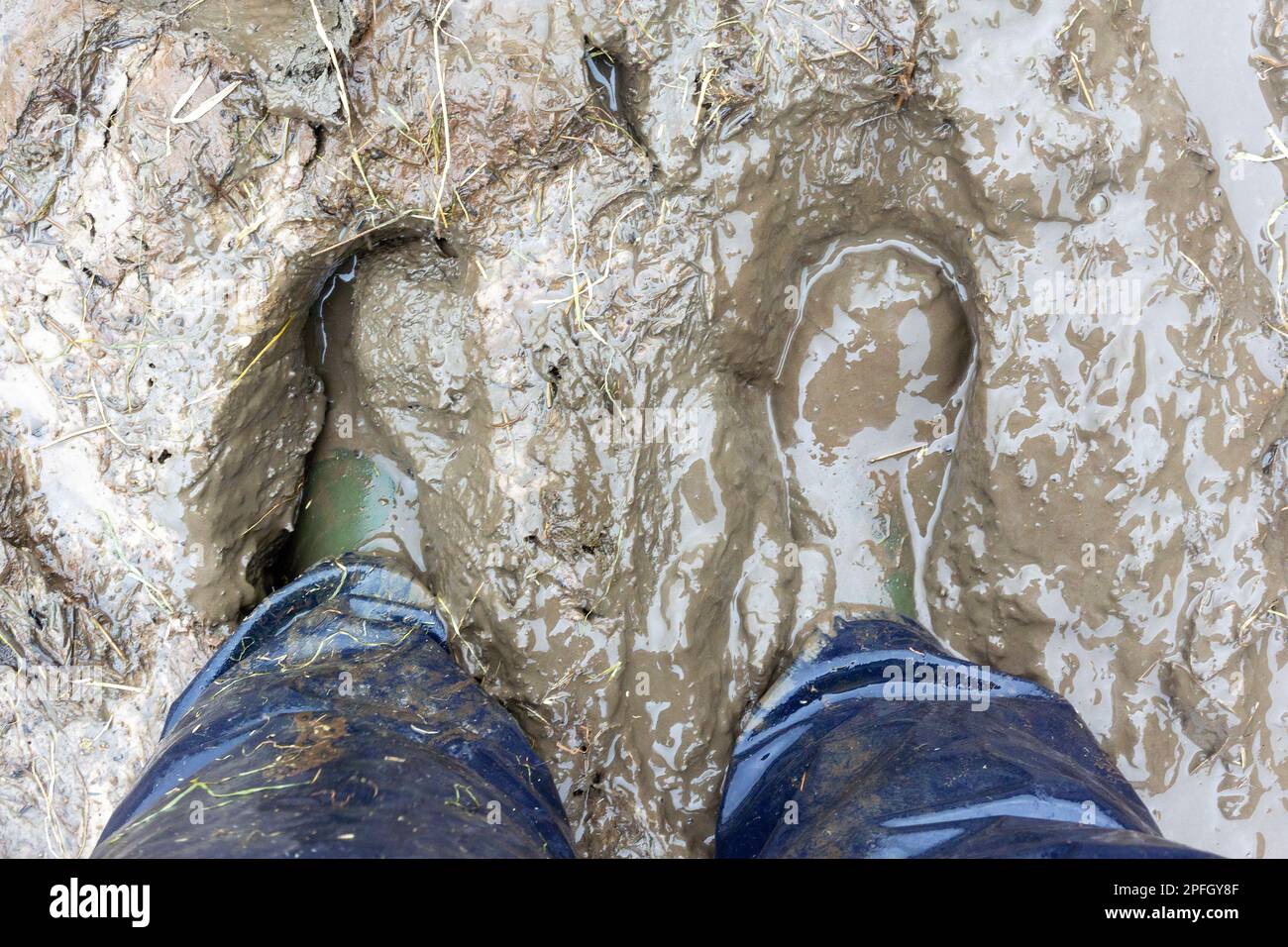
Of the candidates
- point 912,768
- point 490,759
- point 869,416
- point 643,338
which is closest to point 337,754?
point 490,759

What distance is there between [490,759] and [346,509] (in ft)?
4.30

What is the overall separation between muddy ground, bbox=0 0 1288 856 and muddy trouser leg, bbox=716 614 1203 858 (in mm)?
226

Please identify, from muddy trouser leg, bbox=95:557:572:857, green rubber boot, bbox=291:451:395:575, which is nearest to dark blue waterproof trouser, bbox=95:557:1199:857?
muddy trouser leg, bbox=95:557:572:857

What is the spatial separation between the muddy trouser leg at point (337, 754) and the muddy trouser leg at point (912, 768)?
0.64 meters

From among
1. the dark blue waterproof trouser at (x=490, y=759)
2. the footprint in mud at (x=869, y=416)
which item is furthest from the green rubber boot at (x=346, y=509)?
the footprint in mud at (x=869, y=416)

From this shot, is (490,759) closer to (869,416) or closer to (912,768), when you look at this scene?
(912,768)

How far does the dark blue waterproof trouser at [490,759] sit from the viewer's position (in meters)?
1.66

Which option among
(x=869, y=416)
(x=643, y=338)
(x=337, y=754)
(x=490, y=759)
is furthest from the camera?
(x=869, y=416)

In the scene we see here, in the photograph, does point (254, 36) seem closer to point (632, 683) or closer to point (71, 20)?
point (71, 20)

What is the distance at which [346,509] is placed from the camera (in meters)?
3.11

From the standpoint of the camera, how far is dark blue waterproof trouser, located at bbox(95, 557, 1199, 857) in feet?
5.45

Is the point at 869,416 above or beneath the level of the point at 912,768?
above

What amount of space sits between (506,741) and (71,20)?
2.45m
